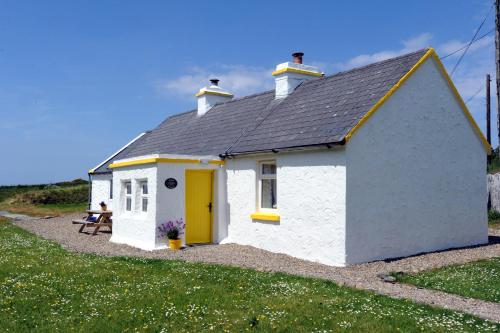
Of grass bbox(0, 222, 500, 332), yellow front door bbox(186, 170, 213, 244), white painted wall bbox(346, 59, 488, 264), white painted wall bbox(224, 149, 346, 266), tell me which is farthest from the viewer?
yellow front door bbox(186, 170, 213, 244)

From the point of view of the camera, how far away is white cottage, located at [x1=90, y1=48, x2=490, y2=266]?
489 inches

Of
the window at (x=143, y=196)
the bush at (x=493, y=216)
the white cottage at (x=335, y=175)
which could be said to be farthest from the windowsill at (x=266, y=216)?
the bush at (x=493, y=216)

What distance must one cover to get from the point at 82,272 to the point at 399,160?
8515 millimetres

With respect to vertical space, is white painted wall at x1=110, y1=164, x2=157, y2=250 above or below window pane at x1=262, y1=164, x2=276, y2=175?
below

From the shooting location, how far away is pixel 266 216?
47.2ft

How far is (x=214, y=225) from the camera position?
16.4 metres

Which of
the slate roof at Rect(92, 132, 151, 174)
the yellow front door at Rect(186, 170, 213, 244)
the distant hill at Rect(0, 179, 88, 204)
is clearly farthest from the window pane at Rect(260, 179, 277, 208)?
the distant hill at Rect(0, 179, 88, 204)

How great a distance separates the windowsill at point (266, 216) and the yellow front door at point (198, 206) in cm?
202

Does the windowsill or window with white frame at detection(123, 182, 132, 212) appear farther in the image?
window with white frame at detection(123, 182, 132, 212)

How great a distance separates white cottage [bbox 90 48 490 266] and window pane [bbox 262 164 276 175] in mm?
35

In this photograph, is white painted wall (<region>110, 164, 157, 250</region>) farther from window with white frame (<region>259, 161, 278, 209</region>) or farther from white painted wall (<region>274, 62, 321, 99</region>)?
white painted wall (<region>274, 62, 321, 99</region>)

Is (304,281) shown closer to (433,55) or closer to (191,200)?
(191,200)

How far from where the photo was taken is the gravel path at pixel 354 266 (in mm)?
8477

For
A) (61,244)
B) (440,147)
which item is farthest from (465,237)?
(61,244)
